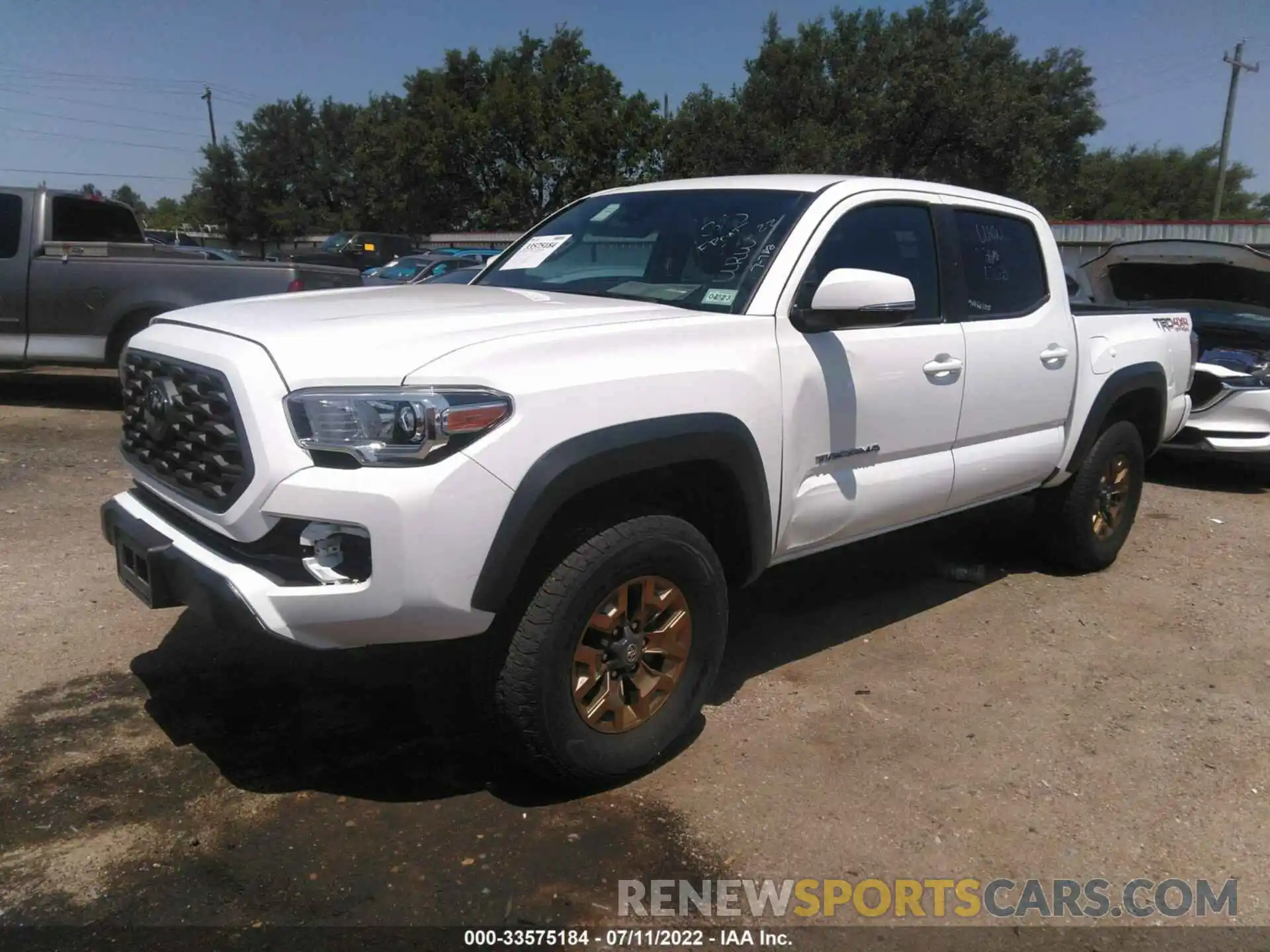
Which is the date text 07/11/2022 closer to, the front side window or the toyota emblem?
the toyota emblem

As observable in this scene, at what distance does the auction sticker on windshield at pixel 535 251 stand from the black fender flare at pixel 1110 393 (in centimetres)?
266

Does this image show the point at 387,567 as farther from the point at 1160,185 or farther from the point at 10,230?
the point at 1160,185

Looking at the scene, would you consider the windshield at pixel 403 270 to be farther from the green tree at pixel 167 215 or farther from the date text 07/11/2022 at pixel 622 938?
the green tree at pixel 167 215

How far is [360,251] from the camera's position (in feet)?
88.3

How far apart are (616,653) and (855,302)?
1.36 metres

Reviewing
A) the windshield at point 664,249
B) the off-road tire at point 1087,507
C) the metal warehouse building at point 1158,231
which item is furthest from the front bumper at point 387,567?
the metal warehouse building at point 1158,231

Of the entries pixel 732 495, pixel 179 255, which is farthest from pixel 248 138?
pixel 732 495

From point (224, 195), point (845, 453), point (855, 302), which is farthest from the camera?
point (224, 195)

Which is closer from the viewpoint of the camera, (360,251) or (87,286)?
(87,286)

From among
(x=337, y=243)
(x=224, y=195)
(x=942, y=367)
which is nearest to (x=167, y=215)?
(x=224, y=195)

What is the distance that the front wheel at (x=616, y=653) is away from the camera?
290 centimetres

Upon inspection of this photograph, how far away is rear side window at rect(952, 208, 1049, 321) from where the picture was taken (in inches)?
175

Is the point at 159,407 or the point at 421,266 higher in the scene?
the point at 421,266

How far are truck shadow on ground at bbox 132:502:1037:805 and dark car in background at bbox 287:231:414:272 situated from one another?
2191 cm
